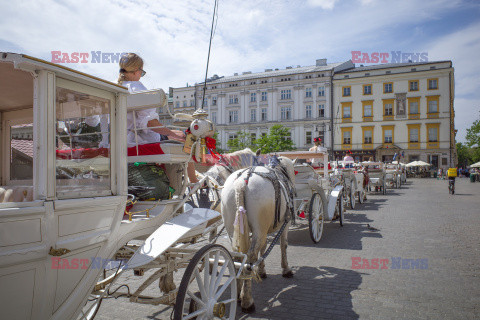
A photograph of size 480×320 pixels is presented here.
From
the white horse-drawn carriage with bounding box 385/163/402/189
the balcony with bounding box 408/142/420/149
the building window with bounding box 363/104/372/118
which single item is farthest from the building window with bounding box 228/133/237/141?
the white horse-drawn carriage with bounding box 385/163/402/189

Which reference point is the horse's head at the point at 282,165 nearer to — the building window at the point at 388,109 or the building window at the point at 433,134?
the building window at the point at 388,109

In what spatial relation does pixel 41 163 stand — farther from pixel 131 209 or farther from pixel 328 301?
pixel 328 301

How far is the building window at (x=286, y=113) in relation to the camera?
49438 mm

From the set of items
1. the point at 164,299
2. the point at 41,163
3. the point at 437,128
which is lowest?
the point at 164,299

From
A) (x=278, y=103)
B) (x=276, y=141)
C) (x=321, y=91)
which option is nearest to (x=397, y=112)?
(x=321, y=91)

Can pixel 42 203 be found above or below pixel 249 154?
below

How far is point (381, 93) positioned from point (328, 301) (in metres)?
48.1

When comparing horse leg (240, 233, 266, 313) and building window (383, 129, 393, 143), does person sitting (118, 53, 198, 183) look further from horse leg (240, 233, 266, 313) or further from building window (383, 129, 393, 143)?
building window (383, 129, 393, 143)

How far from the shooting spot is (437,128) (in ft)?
146

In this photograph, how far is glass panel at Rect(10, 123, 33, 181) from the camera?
9.72 ft

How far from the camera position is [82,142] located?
8.52 ft

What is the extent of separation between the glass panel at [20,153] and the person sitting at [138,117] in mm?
871

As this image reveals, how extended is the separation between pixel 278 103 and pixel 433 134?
860 inches

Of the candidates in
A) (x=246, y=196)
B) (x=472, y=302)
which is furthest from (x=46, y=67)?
(x=472, y=302)
